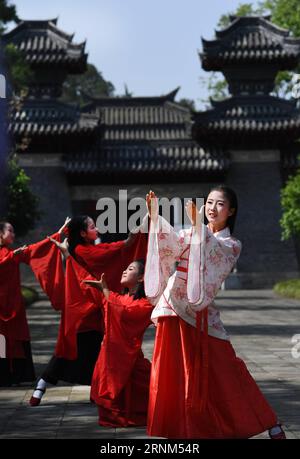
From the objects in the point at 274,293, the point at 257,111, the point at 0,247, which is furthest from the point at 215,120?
the point at 0,247

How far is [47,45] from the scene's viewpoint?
1454 inches

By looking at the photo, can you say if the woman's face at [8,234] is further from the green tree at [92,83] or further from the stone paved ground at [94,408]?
the green tree at [92,83]

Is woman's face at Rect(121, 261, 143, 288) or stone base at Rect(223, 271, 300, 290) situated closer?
woman's face at Rect(121, 261, 143, 288)

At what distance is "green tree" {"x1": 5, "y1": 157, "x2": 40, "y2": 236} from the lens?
2573 cm

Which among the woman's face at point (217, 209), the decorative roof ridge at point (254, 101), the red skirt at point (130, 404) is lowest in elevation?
the red skirt at point (130, 404)

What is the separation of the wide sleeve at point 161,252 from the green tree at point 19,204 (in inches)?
740

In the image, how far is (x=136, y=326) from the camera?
7.29 meters

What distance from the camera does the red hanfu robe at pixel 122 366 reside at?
719 centimetres

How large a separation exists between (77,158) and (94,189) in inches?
49.2

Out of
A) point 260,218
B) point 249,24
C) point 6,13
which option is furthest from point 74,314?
point 249,24

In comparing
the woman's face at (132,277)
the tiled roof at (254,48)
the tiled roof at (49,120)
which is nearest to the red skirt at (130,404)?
the woman's face at (132,277)

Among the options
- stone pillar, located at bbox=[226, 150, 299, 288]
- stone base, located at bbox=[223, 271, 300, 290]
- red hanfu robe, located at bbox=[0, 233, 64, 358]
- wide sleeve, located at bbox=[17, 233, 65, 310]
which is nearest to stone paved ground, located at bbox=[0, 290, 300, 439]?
red hanfu robe, located at bbox=[0, 233, 64, 358]

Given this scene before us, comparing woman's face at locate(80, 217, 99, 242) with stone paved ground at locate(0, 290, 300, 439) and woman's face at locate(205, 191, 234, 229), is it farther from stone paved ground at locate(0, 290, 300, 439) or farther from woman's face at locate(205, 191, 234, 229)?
woman's face at locate(205, 191, 234, 229)

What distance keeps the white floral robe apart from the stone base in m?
27.3
